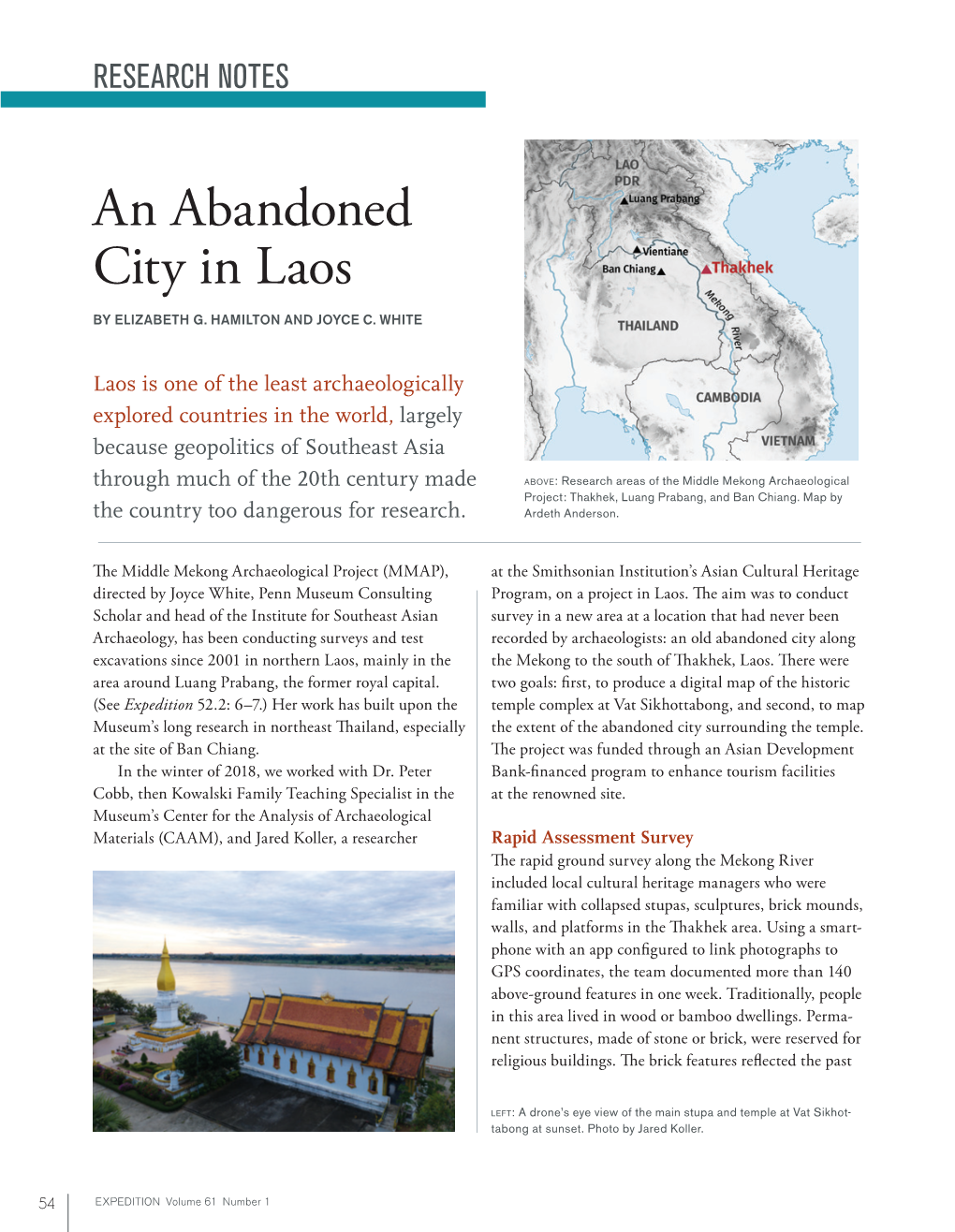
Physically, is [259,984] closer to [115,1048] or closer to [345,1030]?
[115,1048]

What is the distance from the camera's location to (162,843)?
4.55 metres

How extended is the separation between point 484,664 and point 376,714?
0.87 meters

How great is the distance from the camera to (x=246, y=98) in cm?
463

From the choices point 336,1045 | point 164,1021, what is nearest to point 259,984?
point 164,1021

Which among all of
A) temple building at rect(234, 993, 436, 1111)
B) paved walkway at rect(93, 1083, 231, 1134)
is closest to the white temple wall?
temple building at rect(234, 993, 436, 1111)

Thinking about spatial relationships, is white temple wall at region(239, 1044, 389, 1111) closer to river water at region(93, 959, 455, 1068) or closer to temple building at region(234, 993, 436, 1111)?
temple building at region(234, 993, 436, 1111)

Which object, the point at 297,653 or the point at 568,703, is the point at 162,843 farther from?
the point at 568,703

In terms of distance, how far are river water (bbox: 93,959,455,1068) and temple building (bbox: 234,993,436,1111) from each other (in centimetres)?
15

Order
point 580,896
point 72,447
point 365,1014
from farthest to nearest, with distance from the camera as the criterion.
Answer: point 365,1014, point 72,447, point 580,896

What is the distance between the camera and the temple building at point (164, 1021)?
176 inches

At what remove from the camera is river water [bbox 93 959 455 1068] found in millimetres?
4420

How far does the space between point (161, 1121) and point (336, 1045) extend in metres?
2.38

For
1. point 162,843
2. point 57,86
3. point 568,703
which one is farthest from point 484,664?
point 57,86

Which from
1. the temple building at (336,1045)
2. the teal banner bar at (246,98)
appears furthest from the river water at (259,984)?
the teal banner bar at (246,98)
